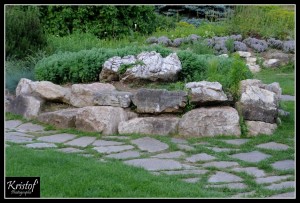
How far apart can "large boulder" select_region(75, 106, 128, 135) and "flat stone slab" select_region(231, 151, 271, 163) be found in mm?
1808

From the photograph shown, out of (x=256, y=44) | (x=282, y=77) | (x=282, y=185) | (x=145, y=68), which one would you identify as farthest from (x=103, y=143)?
(x=256, y=44)

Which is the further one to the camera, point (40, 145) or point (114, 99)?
point (114, 99)

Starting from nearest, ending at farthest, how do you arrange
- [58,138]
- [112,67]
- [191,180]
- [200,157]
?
[191,180], [200,157], [58,138], [112,67]

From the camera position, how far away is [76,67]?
28.7 ft

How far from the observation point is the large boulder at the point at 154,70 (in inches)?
333

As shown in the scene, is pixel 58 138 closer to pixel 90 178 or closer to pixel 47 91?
pixel 47 91

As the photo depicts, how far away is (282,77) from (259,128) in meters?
3.81

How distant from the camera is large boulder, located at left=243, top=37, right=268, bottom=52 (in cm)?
1241

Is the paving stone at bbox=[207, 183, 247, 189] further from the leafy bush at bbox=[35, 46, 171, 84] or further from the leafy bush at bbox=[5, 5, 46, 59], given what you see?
the leafy bush at bbox=[5, 5, 46, 59]

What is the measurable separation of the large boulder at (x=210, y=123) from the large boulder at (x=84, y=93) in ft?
4.86

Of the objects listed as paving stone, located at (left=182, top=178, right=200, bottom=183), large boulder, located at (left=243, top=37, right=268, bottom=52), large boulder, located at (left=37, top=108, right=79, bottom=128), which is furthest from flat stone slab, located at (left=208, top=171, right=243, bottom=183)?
large boulder, located at (left=243, top=37, right=268, bottom=52)

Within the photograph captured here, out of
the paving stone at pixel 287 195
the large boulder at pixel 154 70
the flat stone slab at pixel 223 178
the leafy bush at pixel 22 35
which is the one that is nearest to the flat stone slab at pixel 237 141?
the flat stone slab at pixel 223 178

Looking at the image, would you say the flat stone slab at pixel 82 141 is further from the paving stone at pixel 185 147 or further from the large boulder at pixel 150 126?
the paving stone at pixel 185 147
